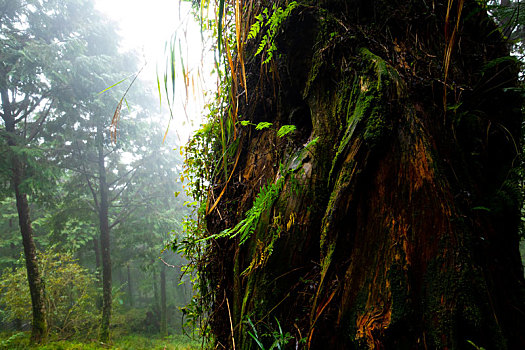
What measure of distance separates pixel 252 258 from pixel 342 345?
669 millimetres

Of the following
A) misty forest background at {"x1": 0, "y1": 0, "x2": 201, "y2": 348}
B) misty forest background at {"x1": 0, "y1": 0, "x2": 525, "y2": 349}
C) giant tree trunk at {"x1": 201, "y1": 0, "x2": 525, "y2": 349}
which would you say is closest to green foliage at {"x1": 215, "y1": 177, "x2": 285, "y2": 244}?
giant tree trunk at {"x1": 201, "y1": 0, "x2": 525, "y2": 349}

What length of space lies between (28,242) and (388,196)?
10886 millimetres

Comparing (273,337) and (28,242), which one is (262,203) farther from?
(28,242)

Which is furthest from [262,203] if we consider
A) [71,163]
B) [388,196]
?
[71,163]

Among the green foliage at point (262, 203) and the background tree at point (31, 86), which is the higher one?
the background tree at point (31, 86)

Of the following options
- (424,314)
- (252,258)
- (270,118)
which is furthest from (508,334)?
(270,118)

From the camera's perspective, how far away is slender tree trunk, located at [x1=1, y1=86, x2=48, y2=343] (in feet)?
23.8

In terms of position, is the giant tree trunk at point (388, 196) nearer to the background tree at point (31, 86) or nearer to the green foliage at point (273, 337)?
the green foliage at point (273, 337)

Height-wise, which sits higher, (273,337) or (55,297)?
(273,337)

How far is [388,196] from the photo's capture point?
3.53ft

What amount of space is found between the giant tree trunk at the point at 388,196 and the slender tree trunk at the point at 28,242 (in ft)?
30.7

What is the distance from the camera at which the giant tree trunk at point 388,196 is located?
3.00ft

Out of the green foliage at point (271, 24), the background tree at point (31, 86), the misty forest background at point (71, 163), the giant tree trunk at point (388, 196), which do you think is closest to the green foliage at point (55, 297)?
the misty forest background at point (71, 163)

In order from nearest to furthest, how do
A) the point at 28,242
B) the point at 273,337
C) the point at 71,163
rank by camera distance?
1. the point at 273,337
2. the point at 28,242
3. the point at 71,163
